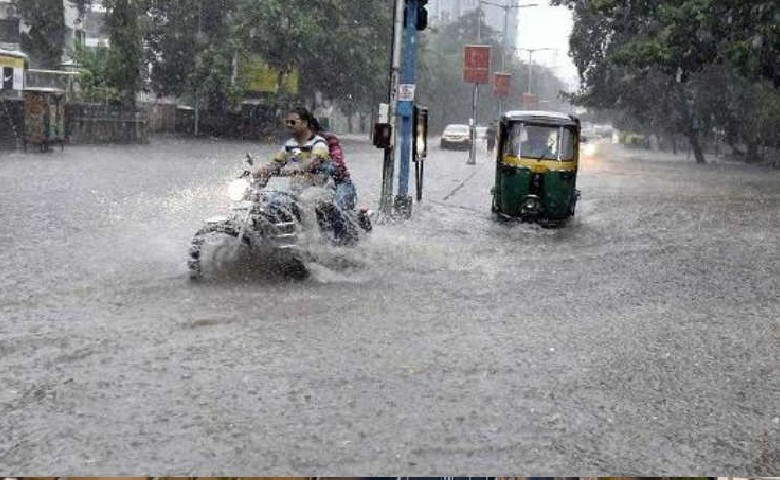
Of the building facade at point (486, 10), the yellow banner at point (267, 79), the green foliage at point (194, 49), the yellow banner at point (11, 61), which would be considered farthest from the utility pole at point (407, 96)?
the building facade at point (486, 10)

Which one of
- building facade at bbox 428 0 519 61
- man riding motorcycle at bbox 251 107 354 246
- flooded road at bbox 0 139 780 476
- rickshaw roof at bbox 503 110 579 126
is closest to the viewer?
flooded road at bbox 0 139 780 476

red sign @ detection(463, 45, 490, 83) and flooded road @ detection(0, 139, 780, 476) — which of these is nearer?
flooded road @ detection(0, 139, 780, 476)

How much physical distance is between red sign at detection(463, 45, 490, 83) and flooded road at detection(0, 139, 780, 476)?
21957mm

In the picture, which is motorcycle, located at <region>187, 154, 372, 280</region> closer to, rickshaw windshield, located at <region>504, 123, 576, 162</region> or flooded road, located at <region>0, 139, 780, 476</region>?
flooded road, located at <region>0, 139, 780, 476</region>

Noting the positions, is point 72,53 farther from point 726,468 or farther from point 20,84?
point 726,468

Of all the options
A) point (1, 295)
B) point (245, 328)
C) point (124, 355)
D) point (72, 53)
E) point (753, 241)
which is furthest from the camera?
point (72, 53)

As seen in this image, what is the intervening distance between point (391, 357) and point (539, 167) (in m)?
9.91

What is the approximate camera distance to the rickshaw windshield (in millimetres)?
Answer: 16344

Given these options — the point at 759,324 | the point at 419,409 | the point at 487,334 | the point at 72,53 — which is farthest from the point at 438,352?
the point at 72,53

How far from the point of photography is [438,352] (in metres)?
7.04

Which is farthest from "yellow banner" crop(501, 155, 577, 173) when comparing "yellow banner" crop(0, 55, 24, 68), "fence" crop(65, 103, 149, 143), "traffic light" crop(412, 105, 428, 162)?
"fence" crop(65, 103, 149, 143)

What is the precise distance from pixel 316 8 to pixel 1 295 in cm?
4033

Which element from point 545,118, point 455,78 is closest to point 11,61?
point 545,118

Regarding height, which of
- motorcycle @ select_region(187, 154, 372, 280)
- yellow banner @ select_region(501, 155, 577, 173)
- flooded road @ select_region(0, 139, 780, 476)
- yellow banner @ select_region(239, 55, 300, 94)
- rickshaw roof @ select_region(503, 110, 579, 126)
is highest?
yellow banner @ select_region(239, 55, 300, 94)
